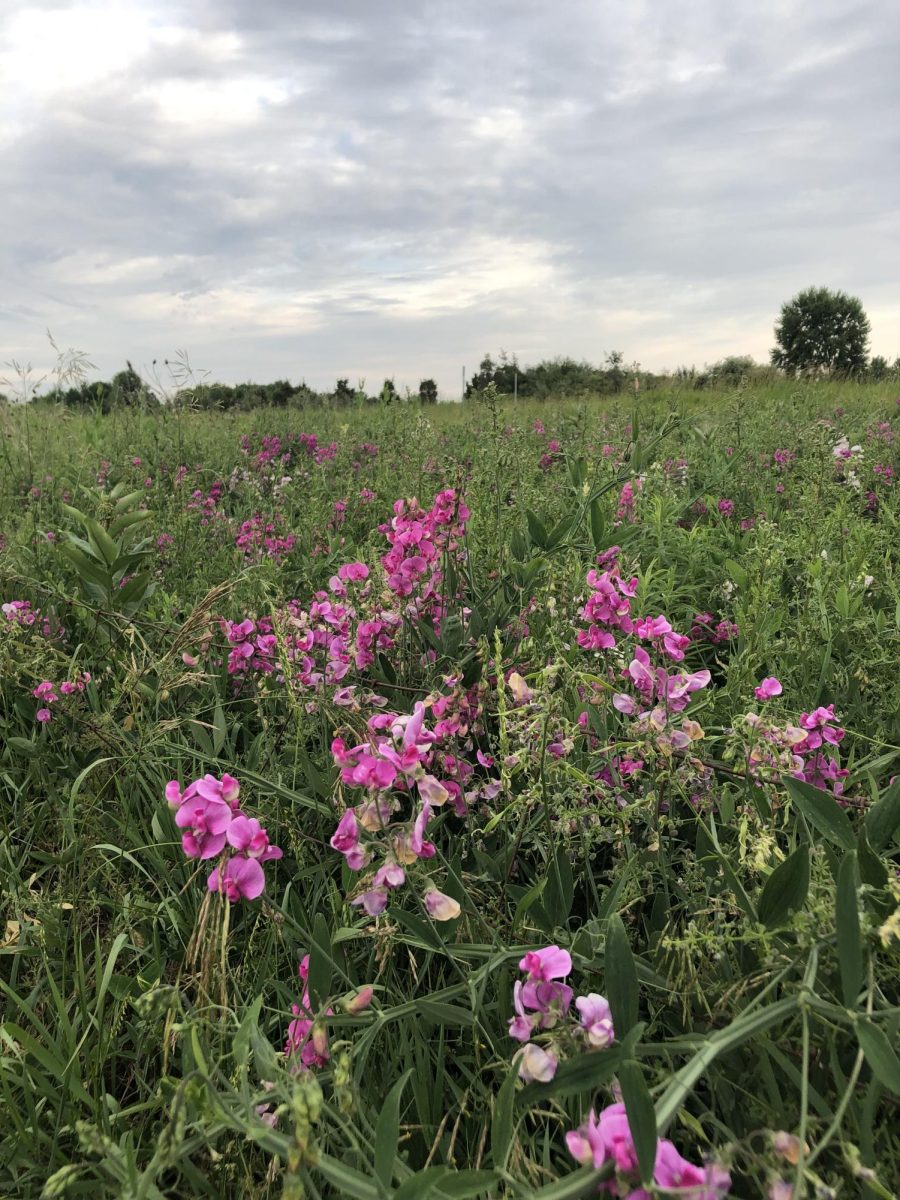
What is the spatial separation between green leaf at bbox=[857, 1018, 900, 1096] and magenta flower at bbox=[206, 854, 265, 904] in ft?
2.28

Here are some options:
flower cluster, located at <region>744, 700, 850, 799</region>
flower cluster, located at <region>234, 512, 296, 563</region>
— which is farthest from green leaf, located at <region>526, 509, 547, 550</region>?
flower cluster, located at <region>234, 512, 296, 563</region>

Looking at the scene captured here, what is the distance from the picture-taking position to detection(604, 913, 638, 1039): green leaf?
823mm

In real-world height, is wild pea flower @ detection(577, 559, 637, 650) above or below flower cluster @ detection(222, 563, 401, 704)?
above

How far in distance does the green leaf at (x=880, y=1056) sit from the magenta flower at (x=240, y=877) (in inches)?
27.4

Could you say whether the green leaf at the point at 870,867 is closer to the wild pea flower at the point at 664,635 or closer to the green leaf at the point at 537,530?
the wild pea flower at the point at 664,635

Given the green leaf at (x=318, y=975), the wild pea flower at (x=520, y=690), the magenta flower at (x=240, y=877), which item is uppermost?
the wild pea flower at (x=520, y=690)

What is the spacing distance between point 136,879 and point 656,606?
1.98 metres

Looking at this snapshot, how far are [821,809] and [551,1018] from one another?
1.50ft

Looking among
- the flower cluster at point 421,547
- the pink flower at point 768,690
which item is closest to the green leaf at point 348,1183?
the pink flower at point 768,690

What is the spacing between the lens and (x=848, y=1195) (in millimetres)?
900

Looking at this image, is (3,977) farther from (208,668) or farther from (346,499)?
(346,499)

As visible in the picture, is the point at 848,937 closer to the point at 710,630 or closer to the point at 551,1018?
the point at 551,1018

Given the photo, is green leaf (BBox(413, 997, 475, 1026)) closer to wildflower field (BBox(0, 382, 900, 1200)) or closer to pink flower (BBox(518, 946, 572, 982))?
wildflower field (BBox(0, 382, 900, 1200))

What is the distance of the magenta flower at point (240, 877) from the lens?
3.22 ft
